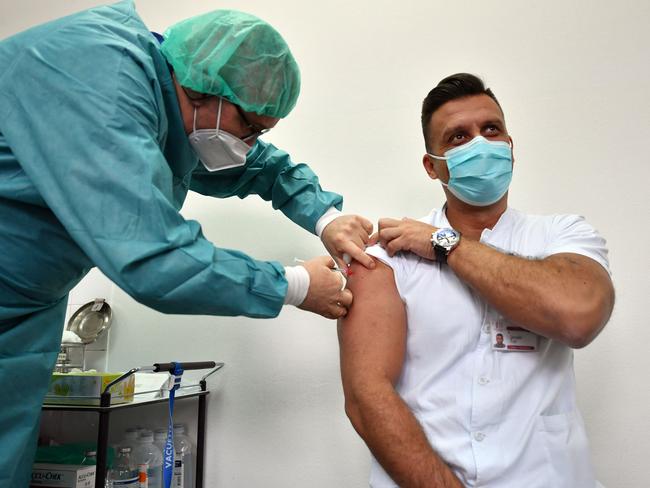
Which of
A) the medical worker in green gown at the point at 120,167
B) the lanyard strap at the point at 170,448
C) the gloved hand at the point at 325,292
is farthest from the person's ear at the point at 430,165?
the lanyard strap at the point at 170,448

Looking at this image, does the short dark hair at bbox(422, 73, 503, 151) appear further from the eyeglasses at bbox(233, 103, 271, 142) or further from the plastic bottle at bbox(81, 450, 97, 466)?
the plastic bottle at bbox(81, 450, 97, 466)

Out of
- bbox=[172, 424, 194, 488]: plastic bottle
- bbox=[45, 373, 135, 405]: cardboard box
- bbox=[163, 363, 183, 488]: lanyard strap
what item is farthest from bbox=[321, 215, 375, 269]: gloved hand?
bbox=[172, 424, 194, 488]: plastic bottle

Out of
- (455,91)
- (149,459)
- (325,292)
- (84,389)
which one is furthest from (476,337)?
(149,459)

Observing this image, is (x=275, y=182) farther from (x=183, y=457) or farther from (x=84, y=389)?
(x=183, y=457)

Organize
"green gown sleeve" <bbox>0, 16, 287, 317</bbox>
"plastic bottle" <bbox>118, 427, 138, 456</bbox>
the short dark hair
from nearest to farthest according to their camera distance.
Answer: "green gown sleeve" <bbox>0, 16, 287, 317</bbox> < the short dark hair < "plastic bottle" <bbox>118, 427, 138, 456</bbox>

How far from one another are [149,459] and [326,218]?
108cm

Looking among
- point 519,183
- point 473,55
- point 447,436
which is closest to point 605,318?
point 447,436

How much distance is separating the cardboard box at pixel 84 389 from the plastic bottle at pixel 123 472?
0.25 metres

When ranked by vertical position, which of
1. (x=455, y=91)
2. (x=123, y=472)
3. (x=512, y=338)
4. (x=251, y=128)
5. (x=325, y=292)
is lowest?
(x=123, y=472)

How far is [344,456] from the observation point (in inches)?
66.6

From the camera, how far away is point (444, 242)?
3.90 ft

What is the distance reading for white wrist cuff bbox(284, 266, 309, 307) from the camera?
1101mm

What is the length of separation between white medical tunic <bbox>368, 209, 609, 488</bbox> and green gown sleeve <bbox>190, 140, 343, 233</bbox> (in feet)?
1.30

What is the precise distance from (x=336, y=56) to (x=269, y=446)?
1.51 metres
